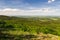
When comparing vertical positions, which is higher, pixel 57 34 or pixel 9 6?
pixel 9 6

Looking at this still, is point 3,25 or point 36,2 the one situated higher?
point 36,2

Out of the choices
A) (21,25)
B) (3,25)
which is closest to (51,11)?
(21,25)

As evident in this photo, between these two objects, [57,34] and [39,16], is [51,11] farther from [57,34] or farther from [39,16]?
[57,34]

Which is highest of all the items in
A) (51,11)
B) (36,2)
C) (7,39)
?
(36,2)

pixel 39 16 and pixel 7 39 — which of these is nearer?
pixel 7 39

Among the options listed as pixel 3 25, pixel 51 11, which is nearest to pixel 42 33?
pixel 51 11

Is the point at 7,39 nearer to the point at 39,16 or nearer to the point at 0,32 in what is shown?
the point at 0,32
